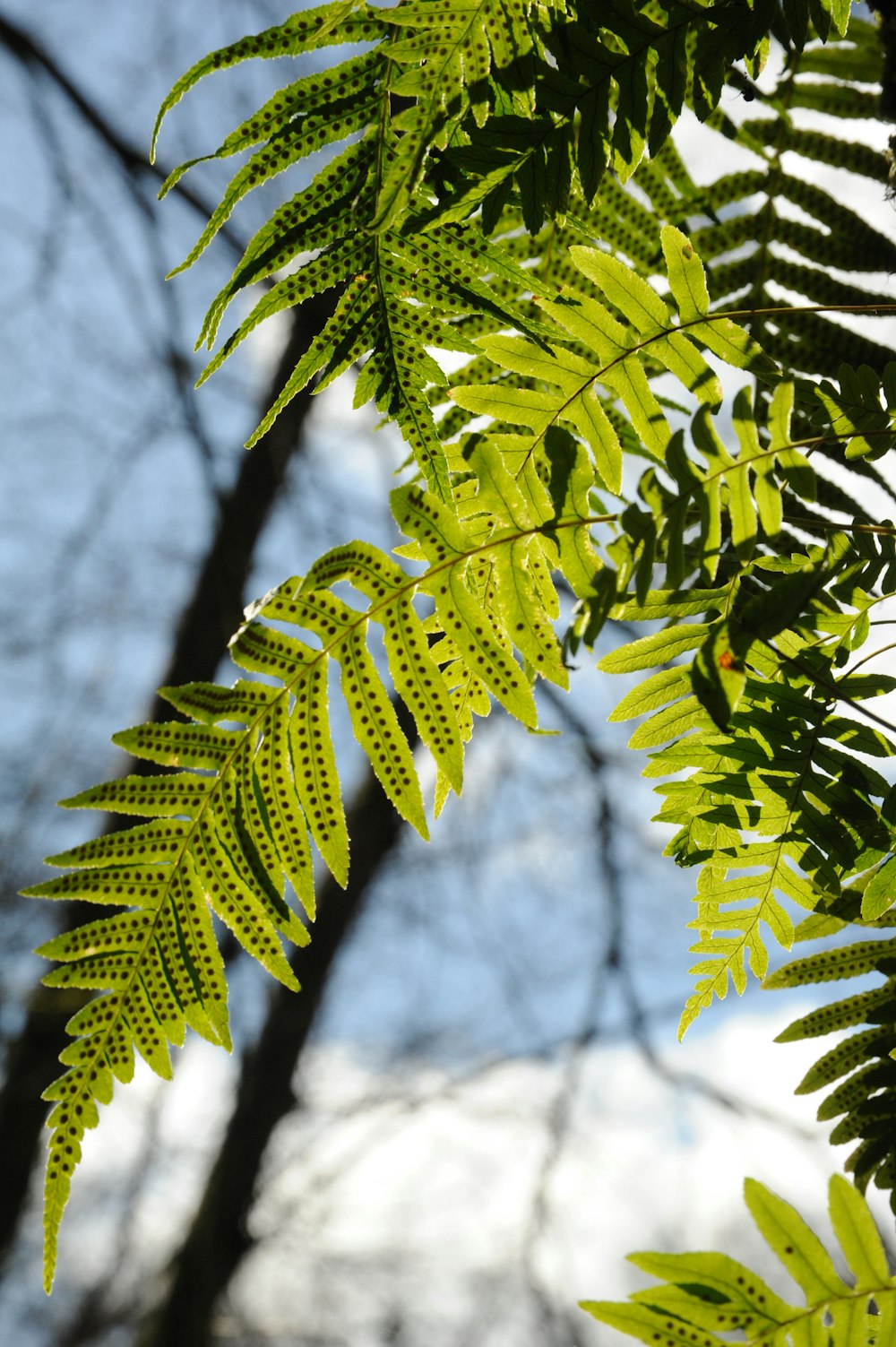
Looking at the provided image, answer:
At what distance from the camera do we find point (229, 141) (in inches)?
37.4

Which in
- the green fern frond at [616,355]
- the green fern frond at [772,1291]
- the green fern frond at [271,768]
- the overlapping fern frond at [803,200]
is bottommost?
the green fern frond at [772,1291]

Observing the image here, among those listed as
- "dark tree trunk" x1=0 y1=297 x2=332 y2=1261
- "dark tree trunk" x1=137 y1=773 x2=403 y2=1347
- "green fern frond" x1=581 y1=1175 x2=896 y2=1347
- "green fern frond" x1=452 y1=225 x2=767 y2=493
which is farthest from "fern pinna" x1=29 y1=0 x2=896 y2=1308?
"dark tree trunk" x1=137 y1=773 x2=403 y2=1347

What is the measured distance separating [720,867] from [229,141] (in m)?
0.87

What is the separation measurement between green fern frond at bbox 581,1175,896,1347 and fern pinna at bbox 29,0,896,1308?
307mm

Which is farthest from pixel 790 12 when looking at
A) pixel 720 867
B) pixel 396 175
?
pixel 720 867

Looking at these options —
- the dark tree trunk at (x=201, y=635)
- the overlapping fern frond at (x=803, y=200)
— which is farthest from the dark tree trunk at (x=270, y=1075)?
the overlapping fern frond at (x=803, y=200)

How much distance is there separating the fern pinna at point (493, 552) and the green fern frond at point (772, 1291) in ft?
1.01

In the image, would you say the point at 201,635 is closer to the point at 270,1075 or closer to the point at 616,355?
the point at 270,1075

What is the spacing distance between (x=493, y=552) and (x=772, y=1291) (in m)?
0.61

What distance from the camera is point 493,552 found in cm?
90

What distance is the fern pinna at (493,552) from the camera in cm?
86

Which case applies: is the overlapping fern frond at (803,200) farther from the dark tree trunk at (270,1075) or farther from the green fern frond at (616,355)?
the dark tree trunk at (270,1075)

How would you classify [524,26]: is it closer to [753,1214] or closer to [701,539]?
[701,539]

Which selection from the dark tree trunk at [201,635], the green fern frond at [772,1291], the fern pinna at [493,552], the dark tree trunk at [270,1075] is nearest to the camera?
the green fern frond at [772,1291]
